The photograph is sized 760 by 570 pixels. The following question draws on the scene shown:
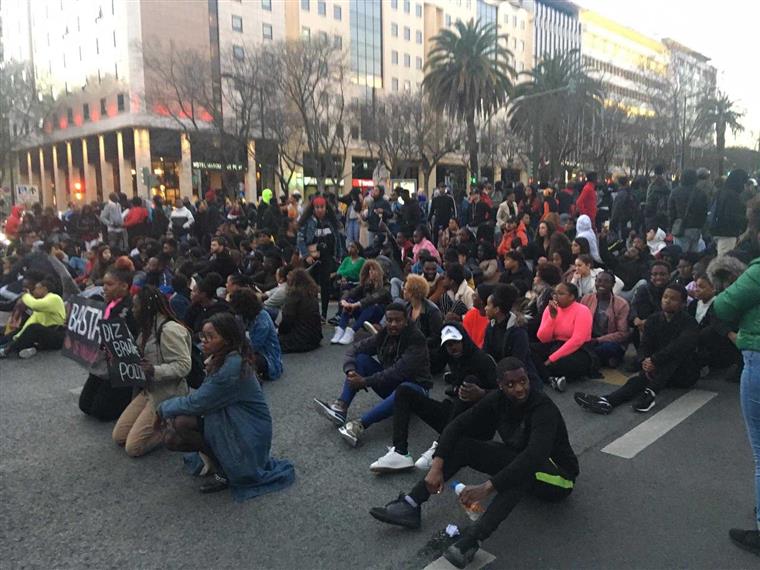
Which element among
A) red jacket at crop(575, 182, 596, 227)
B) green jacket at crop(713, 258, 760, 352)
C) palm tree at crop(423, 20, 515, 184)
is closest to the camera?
green jacket at crop(713, 258, 760, 352)

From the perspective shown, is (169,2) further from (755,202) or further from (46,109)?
(755,202)

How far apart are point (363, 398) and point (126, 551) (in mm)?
3343

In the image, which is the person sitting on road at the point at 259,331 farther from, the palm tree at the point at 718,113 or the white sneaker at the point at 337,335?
the palm tree at the point at 718,113

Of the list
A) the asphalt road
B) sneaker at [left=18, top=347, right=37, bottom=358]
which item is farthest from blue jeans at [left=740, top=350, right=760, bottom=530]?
sneaker at [left=18, top=347, right=37, bottom=358]

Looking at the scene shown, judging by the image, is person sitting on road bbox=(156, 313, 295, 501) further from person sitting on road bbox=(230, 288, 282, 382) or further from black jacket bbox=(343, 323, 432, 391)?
person sitting on road bbox=(230, 288, 282, 382)

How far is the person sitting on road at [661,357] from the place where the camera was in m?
6.06

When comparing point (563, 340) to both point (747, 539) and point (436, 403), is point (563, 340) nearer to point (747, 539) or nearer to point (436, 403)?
point (436, 403)

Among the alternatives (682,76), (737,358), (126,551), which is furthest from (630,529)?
(682,76)

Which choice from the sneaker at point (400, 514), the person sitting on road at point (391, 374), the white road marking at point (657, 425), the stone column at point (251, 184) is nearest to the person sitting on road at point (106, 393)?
the person sitting on road at point (391, 374)

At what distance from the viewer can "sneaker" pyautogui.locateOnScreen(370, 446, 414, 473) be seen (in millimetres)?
4758

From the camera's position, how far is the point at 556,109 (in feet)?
120

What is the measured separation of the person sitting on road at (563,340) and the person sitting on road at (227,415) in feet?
11.9

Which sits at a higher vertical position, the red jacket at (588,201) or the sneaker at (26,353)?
the red jacket at (588,201)

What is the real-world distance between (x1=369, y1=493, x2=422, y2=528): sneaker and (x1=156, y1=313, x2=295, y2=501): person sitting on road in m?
1.03
